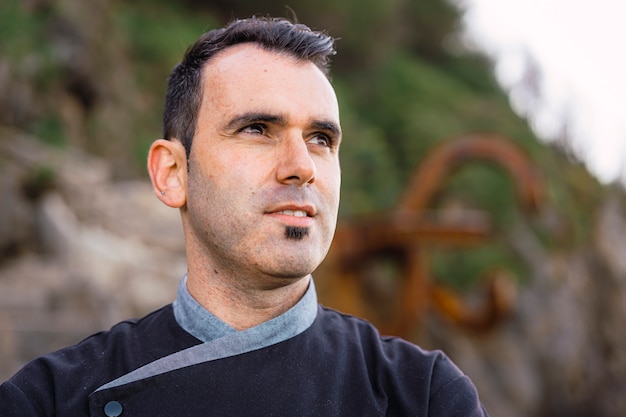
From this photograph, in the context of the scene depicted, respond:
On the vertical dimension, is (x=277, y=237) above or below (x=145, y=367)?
above

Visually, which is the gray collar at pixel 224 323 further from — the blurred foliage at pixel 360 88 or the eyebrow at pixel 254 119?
the blurred foliage at pixel 360 88

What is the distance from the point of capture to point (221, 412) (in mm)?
1596

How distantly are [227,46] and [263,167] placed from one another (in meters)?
0.35

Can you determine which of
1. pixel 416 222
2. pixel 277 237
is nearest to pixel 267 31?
pixel 277 237

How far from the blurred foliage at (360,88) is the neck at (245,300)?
20.8ft

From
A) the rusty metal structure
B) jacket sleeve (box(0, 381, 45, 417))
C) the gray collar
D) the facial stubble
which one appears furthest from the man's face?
the rusty metal structure

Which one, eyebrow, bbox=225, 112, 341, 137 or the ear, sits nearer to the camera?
eyebrow, bbox=225, 112, 341, 137

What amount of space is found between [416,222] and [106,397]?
16.3 feet

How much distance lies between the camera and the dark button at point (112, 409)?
1587 mm

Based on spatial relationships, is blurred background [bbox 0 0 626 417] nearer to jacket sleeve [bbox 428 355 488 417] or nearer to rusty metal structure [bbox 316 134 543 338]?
rusty metal structure [bbox 316 134 543 338]

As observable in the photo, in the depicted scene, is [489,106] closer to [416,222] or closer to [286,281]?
[416,222]

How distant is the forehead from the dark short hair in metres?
0.02

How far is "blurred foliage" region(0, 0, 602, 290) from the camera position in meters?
8.58

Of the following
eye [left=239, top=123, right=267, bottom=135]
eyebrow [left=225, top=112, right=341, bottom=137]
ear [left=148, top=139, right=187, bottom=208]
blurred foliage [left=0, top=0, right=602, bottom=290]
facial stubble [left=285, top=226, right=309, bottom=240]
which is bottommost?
facial stubble [left=285, top=226, right=309, bottom=240]
